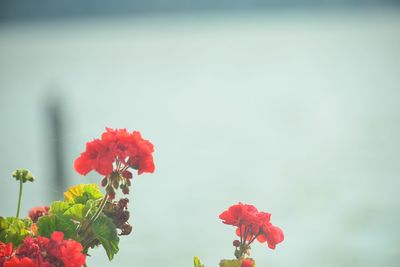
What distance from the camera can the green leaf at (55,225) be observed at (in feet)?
3.23

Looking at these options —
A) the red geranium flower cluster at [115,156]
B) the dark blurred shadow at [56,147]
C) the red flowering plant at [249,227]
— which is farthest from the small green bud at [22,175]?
the dark blurred shadow at [56,147]

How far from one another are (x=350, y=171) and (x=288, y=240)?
1.06m

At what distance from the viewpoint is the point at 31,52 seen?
7598mm

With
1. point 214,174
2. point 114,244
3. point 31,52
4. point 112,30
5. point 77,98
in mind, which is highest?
point 112,30

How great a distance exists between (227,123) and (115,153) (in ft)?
13.0

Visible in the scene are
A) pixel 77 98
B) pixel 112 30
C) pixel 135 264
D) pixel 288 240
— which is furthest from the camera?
pixel 112 30

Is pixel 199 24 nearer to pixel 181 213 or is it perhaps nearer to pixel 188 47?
pixel 188 47

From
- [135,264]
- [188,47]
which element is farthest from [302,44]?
[135,264]

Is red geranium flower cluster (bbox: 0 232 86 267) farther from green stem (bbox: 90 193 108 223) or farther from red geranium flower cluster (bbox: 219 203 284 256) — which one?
red geranium flower cluster (bbox: 219 203 284 256)

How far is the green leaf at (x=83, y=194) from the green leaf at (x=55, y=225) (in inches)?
2.5

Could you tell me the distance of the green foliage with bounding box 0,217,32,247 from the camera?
38.3 inches

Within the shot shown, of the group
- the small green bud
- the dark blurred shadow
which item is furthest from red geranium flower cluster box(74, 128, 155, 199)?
the dark blurred shadow

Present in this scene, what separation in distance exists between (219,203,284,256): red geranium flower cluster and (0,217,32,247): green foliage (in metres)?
0.26

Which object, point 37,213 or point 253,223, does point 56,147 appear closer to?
point 37,213
